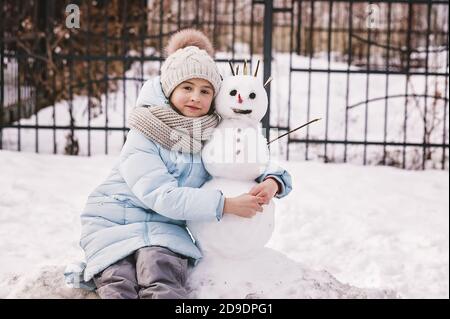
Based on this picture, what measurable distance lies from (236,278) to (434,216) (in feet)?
12.9

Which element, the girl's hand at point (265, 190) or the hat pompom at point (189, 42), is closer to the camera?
the girl's hand at point (265, 190)

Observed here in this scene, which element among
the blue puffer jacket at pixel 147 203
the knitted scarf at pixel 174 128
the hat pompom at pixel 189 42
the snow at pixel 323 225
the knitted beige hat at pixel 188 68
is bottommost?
the snow at pixel 323 225

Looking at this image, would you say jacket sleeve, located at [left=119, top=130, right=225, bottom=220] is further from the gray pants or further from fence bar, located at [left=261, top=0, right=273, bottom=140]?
fence bar, located at [left=261, top=0, right=273, bottom=140]

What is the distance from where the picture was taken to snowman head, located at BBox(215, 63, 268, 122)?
2.90 m

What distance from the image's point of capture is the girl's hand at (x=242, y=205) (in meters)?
2.82

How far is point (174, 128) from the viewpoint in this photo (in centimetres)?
286

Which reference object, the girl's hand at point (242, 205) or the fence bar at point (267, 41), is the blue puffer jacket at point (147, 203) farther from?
the fence bar at point (267, 41)

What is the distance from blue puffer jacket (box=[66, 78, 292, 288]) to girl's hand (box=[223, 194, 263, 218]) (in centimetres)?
4

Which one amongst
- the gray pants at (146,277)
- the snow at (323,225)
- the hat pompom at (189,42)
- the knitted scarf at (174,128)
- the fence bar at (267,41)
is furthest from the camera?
the fence bar at (267,41)

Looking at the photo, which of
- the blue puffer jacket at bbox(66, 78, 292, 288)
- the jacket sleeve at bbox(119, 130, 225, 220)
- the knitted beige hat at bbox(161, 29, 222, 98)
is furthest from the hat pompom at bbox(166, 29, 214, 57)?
the jacket sleeve at bbox(119, 130, 225, 220)

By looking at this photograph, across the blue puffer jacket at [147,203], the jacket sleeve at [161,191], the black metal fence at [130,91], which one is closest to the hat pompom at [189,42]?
the blue puffer jacket at [147,203]

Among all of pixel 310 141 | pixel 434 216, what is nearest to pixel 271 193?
pixel 434 216

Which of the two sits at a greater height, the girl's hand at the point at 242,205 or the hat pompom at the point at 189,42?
the hat pompom at the point at 189,42

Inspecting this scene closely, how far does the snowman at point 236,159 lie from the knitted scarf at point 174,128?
42mm
